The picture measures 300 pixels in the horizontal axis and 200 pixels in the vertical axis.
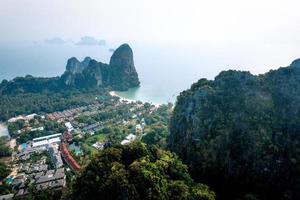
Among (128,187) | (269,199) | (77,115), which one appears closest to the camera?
(128,187)

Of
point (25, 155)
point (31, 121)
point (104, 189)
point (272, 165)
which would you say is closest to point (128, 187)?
point (104, 189)

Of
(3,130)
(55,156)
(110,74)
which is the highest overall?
(110,74)

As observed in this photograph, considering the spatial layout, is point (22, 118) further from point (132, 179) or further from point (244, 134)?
point (244, 134)

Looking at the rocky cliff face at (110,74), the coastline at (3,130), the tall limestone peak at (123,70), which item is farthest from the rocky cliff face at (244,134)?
the tall limestone peak at (123,70)

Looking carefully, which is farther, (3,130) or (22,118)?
(22,118)

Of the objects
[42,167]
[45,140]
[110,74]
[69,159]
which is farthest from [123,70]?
[42,167]

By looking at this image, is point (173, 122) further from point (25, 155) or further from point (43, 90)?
point (43, 90)

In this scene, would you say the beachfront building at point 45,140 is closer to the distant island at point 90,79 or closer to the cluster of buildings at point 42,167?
the cluster of buildings at point 42,167
